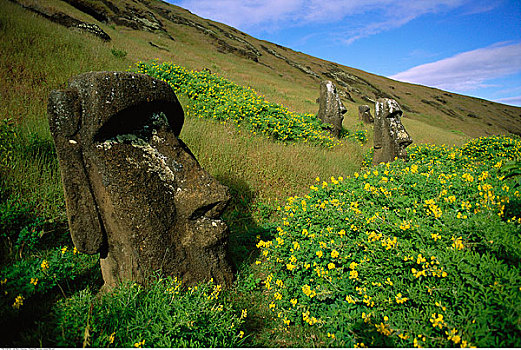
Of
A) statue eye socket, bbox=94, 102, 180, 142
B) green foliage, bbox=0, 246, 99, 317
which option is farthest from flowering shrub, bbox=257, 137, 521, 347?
green foliage, bbox=0, 246, 99, 317

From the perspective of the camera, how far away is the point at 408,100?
159 feet

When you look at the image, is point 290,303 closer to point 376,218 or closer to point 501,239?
point 376,218

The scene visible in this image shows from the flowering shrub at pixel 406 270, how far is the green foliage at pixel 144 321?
769 mm

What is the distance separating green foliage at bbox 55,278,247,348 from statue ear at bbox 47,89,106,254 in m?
0.55

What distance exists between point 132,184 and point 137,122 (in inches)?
26.3

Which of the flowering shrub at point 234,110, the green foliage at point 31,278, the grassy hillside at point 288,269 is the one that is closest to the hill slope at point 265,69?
the flowering shrub at point 234,110

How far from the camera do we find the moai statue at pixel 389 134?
834cm

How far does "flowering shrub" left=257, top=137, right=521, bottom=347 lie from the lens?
6.09 feet

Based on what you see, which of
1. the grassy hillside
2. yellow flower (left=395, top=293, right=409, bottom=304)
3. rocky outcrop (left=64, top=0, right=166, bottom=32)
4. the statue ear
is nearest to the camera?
the grassy hillside

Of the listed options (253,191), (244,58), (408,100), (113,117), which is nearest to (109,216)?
(113,117)

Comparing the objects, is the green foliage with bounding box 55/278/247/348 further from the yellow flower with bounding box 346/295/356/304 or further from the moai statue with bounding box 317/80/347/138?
the moai statue with bounding box 317/80/347/138

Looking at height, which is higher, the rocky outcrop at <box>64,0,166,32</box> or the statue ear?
the rocky outcrop at <box>64,0,166,32</box>

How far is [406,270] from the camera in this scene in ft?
7.78

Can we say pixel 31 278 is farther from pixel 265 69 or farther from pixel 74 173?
pixel 265 69
